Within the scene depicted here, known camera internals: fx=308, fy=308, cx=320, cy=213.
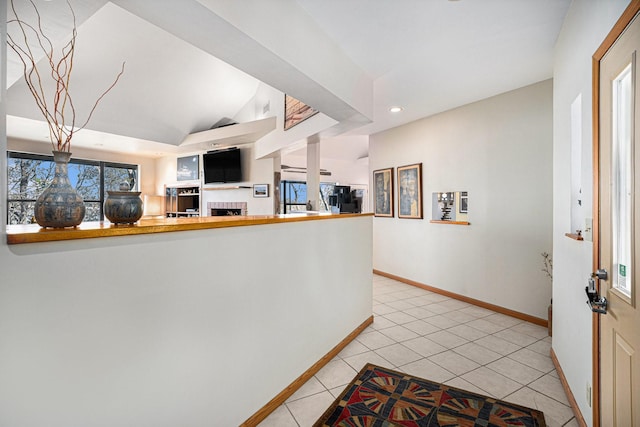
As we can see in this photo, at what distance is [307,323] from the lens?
2.43 meters

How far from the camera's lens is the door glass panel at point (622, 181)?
4.18 ft

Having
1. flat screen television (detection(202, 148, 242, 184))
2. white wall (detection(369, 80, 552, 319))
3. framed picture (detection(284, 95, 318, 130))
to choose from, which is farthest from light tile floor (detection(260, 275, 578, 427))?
flat screen television (detection(202, 148, 242, 184))

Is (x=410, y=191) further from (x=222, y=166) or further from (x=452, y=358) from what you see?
(x=222, y=166)

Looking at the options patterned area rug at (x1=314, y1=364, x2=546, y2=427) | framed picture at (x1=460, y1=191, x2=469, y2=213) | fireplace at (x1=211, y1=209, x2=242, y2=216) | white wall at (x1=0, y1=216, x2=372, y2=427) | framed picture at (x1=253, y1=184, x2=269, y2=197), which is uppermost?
framed picture at (x1=253, y1=184, x2=269, y2=197)

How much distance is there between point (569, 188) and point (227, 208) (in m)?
6.02

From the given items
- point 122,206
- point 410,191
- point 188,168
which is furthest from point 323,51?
point 188,168

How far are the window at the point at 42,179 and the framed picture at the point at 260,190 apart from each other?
2.39m

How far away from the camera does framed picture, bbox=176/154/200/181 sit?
7.36 m

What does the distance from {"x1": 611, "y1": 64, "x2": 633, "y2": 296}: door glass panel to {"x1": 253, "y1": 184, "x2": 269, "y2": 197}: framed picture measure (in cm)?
531

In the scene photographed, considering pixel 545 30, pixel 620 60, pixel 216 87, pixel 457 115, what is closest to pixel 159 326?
pixel 620 60

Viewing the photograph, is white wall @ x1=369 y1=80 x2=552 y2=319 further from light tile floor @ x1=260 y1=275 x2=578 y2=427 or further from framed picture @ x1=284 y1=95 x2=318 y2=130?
framed picture @ x1=284 y1=95 x2=318 y2=130

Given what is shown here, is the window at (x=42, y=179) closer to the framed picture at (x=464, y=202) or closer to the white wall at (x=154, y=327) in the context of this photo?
the white wall at (x=154, y=327)

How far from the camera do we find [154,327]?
135 cm

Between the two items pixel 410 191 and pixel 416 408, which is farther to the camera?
pixel 410 191
